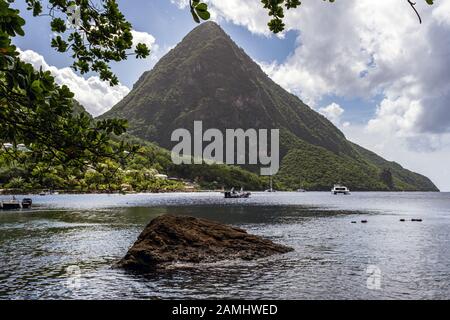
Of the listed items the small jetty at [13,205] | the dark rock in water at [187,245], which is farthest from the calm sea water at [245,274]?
the small jetty at [13,205]

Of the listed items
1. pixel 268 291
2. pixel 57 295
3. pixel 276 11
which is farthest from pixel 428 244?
pixel 276 11

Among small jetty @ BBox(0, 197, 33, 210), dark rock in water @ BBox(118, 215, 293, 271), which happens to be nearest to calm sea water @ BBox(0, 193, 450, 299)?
dark rock in water @ BBox(118, 215, 293, 271)

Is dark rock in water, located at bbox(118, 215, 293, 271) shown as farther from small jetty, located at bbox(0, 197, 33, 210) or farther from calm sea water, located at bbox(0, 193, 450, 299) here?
small jetty, located at bbox(0, 197, 33, 210)

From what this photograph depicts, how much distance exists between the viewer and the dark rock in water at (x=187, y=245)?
1145 inches

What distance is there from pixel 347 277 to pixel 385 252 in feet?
48.1

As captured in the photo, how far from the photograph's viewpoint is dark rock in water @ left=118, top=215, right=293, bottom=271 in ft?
95.4

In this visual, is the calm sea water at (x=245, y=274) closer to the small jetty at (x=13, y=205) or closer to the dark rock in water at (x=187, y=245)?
the dark rock in water at (x=187, y=245)

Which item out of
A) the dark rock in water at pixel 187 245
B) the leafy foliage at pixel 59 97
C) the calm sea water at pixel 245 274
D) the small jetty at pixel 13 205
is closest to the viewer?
the leafy foliage at pixel 59 97

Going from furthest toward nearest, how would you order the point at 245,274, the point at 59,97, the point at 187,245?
1. the point at 187,245
2. the point at 245,274
3. the point at 59,97

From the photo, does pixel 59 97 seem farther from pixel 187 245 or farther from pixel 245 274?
pixel 187 245

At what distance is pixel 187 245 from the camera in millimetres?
31078

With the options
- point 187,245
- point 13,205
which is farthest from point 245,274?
point 13,205

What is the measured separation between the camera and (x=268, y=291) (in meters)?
22.1
